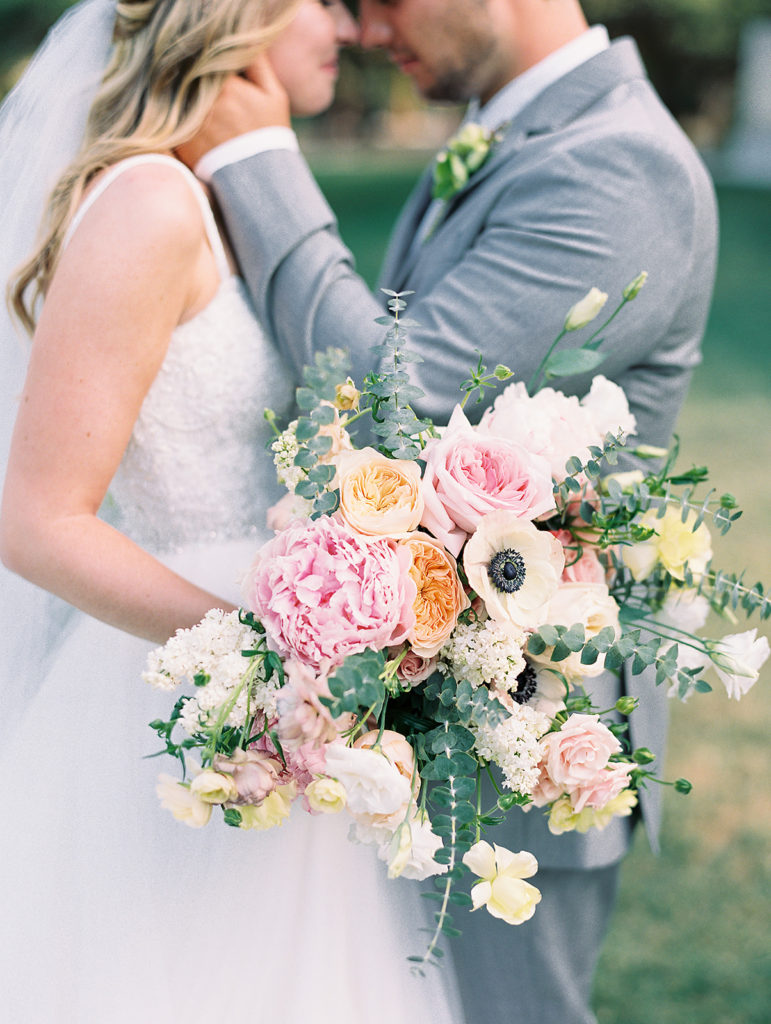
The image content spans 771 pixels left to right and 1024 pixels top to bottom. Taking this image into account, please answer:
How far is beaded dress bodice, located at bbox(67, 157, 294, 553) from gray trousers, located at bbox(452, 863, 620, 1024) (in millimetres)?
1041

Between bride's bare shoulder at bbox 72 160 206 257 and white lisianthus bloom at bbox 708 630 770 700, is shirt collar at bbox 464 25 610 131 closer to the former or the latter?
bride's bare shoulder at bbox 72 160 206 257

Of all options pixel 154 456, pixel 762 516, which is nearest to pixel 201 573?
pixel 154 456

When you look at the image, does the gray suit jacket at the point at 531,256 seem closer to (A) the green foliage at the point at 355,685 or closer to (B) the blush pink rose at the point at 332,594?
(B) the blush pink rose at the point at 332,594

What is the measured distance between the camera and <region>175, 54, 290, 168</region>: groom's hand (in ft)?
7.13

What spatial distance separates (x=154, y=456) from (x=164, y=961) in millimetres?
983

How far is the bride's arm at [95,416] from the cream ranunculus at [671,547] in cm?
78

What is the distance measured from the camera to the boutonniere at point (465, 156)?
8.41ft

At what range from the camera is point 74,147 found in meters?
2.18

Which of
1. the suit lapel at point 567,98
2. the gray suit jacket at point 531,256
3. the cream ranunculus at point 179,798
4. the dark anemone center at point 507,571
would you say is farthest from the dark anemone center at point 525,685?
the suit lapel at point 567,98

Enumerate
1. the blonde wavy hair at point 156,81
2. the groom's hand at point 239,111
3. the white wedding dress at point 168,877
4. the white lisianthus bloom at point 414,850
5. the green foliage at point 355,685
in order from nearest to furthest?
the green foliage at point 355,685, the white lisianthus bloom at point 414,850, the white wedding dress at point 168,877, the blonde wavy hair at point 156,81, the groom's hand at point 239,111

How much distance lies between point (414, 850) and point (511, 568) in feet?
1.44

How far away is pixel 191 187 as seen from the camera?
80.5 inches

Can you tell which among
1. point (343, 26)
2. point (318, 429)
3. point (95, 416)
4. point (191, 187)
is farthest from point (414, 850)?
point (343, 26)

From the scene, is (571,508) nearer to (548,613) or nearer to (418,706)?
(548,613)
